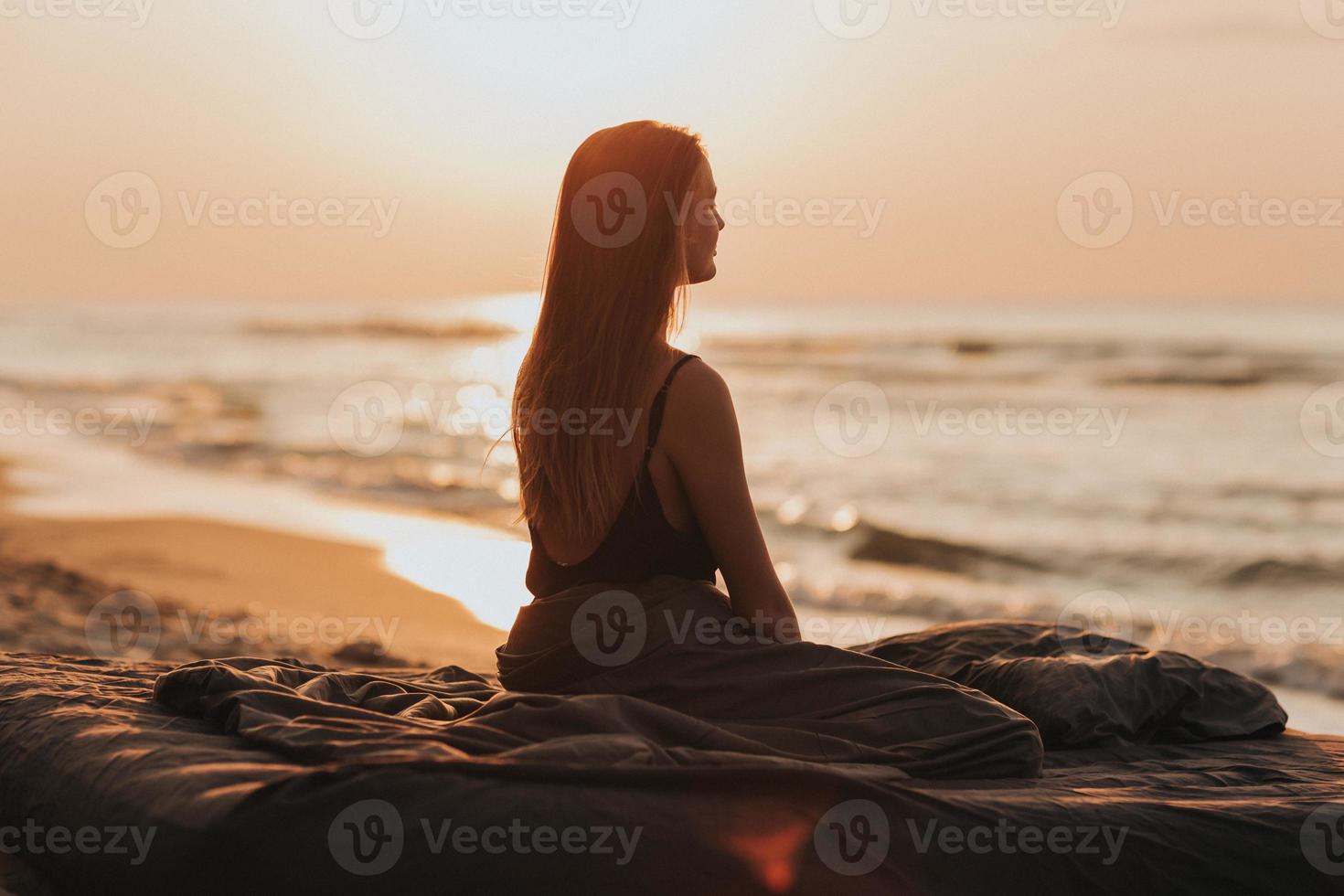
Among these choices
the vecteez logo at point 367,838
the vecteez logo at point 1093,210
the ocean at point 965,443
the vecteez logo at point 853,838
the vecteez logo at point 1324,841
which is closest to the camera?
the vecteez logo at point 367,838

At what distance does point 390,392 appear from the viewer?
970 inches

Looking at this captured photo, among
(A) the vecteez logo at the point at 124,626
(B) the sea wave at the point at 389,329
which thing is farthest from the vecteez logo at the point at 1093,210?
(B) the sea wave at the point at 389,329

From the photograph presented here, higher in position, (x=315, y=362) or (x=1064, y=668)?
(x=315, y=362)

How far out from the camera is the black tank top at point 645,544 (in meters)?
3.15

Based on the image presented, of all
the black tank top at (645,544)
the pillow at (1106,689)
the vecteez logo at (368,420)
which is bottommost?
the pillow at (1106,689)

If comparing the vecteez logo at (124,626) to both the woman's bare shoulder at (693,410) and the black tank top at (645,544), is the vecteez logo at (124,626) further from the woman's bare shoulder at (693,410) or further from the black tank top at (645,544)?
the woman's bare shoulder at (693,410)

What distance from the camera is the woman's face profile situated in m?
3.22

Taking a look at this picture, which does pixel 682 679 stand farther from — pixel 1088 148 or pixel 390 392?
pixel 390 392

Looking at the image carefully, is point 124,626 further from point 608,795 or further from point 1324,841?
point 1324,841

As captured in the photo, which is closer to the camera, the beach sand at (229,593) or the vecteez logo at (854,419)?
the beach sand at (229,593)

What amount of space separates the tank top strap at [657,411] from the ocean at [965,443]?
214 inches

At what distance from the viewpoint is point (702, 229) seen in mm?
3262

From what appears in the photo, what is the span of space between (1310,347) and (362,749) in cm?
2430

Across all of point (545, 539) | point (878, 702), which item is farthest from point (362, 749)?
point (878, 702)
